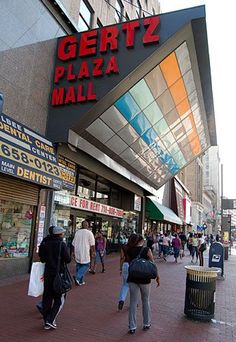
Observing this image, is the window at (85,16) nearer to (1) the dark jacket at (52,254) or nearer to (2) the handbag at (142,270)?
(1) the dark jacket at (52,254)

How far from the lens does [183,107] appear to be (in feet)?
58.6

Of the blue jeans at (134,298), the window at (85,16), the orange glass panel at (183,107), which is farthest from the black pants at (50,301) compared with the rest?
the orange glass panel at (183,107)

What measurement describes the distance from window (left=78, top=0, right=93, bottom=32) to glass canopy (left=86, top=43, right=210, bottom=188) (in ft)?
12.5

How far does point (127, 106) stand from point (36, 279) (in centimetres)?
957

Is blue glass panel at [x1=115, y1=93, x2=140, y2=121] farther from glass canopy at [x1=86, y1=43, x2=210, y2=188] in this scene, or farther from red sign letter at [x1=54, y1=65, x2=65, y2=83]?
red sign letter at [x1=54, y1=65, x2=65, y2=83]

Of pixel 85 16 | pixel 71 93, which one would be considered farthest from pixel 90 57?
pixel 85 16

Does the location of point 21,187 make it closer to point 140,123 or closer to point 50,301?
point 50,301

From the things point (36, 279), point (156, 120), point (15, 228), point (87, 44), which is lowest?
point (36, 279)

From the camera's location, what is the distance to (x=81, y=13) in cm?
1463

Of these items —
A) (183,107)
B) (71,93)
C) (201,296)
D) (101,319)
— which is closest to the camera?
(101,319)

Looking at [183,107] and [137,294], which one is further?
[183,107]

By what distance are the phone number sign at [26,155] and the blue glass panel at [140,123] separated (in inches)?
206

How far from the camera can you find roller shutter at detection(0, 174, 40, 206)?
9864 mm

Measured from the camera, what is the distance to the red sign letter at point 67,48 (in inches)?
472
